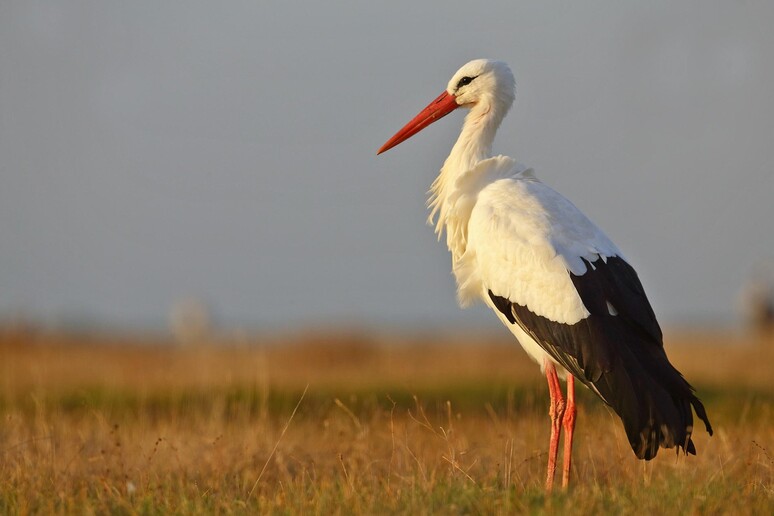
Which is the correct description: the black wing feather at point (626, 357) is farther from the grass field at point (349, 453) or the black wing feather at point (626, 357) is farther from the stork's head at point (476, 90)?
the stork's head at point (476, 90)

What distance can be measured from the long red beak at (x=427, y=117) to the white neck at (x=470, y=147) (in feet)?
1.38

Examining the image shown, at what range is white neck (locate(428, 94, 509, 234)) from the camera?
6.62 meters

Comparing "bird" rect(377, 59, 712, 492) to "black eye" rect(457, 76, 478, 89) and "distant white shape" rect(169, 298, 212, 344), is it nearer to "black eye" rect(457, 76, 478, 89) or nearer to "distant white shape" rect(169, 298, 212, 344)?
"black eye" rect(457, 76, 478, 89)

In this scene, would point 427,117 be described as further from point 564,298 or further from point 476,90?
point 564,298

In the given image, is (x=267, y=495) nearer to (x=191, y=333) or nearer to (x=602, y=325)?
(x=602, y=325)

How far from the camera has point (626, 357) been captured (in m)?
5.43

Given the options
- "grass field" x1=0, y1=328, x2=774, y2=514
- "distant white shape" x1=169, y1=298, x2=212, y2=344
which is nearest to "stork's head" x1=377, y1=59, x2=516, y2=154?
"grass field" x1=0, y1=328, x2=774, y2=514

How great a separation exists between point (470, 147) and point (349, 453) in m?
2.11

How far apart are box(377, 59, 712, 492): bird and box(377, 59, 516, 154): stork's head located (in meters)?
0.71

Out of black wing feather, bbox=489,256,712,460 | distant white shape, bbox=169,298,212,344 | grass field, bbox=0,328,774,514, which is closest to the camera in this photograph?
grass field, bbox=0,328,774,514

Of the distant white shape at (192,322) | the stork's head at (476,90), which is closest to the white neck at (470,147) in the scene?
the stork's head at (476,90)

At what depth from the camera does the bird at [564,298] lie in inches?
210

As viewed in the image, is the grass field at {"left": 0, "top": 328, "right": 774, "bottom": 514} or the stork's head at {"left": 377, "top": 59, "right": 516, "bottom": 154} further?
the stork's head at {"left": 377, "top": 59, "right": 516, "bottom": 154}

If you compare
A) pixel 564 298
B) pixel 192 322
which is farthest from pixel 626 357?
pixel 192 322
